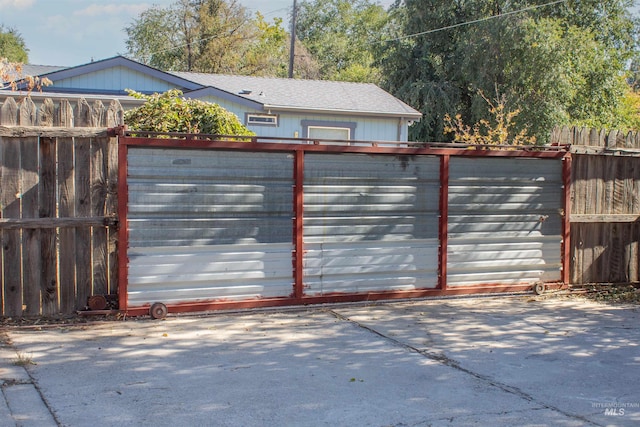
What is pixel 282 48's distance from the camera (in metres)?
50.3

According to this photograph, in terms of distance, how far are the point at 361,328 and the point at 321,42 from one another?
5086 cm

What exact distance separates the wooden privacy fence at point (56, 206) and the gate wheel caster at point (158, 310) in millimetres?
462

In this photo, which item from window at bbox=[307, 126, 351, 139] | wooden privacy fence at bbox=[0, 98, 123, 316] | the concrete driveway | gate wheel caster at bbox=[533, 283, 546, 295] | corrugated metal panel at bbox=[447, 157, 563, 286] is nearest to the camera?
the concrete driveway

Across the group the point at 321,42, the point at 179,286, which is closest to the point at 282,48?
the point at 321,42

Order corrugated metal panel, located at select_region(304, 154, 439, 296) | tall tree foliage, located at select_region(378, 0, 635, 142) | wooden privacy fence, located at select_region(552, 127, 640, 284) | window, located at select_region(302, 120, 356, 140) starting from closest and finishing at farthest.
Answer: corrugated metal panel, located at select_region(304, 154, 439, 296) → wooden privacy fence, located at select_region(552, 127, 640, 284) → window, located at select_region(302, 120, 356, 140) → tall tree foliage, located at select_region(378, 0, 635, 142)

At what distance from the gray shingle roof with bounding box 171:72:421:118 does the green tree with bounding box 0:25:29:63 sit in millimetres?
30775

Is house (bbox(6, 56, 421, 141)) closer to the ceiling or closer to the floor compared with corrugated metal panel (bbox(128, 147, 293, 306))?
closer to the ceiling

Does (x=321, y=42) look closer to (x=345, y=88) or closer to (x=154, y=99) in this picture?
(x=345, y=88)

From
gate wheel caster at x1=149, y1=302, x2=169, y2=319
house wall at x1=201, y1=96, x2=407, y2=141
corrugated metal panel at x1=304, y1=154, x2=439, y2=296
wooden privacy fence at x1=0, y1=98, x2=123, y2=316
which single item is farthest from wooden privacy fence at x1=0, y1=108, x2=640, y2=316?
house wall at x1=201, y1=96, x2=407, y2=141

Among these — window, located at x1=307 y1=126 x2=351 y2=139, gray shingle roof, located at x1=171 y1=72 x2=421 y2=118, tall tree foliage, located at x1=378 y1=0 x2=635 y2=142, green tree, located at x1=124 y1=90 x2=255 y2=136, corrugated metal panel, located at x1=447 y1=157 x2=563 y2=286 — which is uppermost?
tall tree foliage, located at x1=378 y1=0 x2=635 y2=142

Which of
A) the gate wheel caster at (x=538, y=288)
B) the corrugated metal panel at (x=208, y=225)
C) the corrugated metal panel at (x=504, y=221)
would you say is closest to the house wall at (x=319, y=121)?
the corrugated metal panel at (x=504, y=221)

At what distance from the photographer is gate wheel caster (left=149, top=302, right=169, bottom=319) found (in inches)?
277

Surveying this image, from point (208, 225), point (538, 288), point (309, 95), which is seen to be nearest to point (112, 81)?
point (309, 95)

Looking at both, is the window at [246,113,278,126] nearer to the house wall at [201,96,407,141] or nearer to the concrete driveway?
the house wall at [201,96,407,141]
